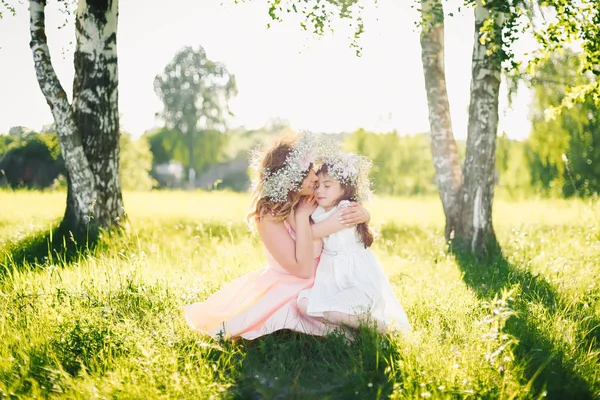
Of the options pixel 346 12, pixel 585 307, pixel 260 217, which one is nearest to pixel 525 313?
pixel 585 307

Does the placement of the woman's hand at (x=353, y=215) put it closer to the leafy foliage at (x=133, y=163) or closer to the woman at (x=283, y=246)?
the woman at (x=283, y=246)

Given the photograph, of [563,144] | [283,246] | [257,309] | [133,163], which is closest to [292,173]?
[283,246]

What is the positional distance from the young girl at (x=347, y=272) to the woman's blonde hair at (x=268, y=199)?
0.23 m

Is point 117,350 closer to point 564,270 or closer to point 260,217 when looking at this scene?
point 260,217

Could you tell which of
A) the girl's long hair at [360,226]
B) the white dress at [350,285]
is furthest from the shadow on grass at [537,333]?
the girl's long hair at [360,226]

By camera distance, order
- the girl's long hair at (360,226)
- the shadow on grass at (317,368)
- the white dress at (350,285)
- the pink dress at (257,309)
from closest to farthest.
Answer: the shadow on grass at (317,368)
the white dress at (350,285)
the pink dress at (257,309)
the girl's long hair at (360,226)

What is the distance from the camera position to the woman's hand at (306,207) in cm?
391

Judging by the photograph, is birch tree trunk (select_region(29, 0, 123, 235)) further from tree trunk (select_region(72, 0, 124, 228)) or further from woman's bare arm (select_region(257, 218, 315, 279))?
woman's bare arm (select_region(257, 218, 315, 279))

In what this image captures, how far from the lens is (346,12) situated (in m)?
6.91

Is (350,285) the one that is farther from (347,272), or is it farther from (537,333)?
(537,333)

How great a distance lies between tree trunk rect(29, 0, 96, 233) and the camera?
6.86 metres

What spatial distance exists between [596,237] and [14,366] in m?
7.27

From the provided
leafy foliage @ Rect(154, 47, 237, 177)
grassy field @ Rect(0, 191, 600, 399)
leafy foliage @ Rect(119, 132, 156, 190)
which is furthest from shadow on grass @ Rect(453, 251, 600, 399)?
leafy foliage @ Rect(154, 47, 237, 177)

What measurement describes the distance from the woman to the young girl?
0.30 feet
